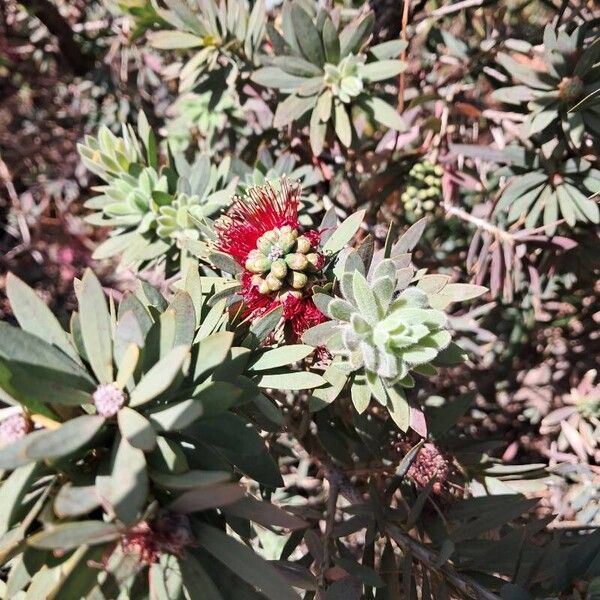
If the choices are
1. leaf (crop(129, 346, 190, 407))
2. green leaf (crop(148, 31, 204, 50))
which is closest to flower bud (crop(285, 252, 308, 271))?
leaf (crop(129, 346, 190, 407))

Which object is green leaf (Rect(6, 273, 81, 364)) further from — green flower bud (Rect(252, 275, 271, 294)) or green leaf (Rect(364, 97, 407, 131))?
green leaf (Rect(364, 97, 407, 131))

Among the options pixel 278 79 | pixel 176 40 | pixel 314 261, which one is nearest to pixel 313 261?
pixel 314 261

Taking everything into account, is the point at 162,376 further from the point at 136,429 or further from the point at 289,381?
the point at 289,381

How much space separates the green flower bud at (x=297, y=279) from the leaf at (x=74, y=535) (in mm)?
469

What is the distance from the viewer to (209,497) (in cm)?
62

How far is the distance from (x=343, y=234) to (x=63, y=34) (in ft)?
5.85

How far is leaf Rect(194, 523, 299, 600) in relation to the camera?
670 millimetres

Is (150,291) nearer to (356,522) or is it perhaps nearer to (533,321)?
(356,522)

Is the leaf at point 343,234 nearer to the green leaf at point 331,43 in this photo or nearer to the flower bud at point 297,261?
the flower bud at point 297,261

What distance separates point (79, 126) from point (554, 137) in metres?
2.04

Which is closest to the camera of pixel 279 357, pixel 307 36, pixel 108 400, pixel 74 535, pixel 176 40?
pixel 74 535

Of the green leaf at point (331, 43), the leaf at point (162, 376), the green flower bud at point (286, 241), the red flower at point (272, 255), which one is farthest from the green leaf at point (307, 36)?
the leaf at point (162, 376)

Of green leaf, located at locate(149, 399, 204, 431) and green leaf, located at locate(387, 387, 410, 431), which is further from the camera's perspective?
green leaf, located at locate(387, 387, 410, 431)

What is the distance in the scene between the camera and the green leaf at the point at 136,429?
0.58 metres
